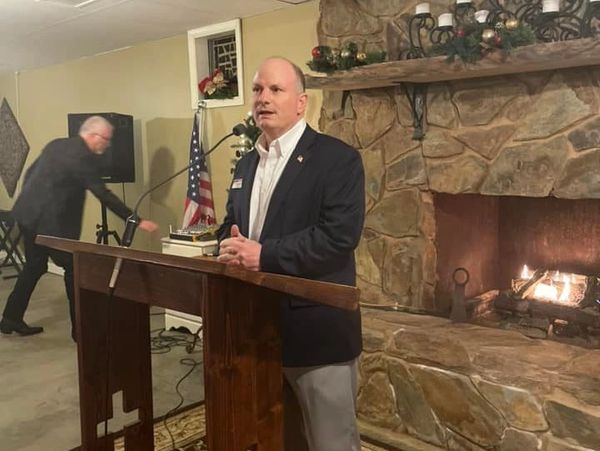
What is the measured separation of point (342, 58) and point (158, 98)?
2282mm

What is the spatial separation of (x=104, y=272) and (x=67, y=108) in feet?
15.1

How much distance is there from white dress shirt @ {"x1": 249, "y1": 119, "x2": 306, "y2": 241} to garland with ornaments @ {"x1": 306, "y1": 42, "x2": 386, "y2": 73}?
1.38 meters

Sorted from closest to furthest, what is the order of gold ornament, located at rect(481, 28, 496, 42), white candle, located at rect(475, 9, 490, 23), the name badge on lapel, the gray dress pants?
the gray dress pants, the name badge on lapel, gold ornament, located at rect(481, 28, 496, 42), white candle, located at rect(475, 9, 490, 23)

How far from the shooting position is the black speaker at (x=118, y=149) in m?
4.56

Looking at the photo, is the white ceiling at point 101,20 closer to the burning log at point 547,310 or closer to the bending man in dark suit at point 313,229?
the burning log at point 547,310

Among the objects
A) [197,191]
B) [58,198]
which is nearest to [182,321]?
[197,191]

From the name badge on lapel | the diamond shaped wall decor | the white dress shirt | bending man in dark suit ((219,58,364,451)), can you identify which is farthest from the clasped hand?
the diamond shaped wall decor

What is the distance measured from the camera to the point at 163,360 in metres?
3.56

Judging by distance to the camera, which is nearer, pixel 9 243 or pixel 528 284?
pixel 528 284

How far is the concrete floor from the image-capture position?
2.68 metres

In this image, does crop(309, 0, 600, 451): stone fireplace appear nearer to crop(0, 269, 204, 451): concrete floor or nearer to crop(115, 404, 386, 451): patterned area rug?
crop(115, 404, 386, 451): patterned area rug

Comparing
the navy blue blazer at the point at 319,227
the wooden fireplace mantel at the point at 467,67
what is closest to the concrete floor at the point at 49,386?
the navy blue blazer at the point at 319,227

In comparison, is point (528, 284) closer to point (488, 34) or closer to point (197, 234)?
point (488, 34)

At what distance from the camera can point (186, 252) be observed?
12.8 feet
